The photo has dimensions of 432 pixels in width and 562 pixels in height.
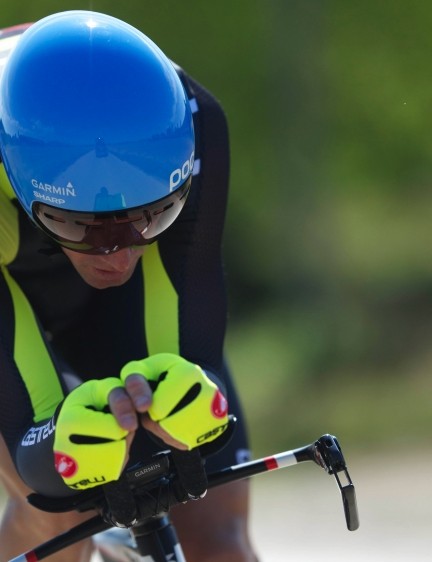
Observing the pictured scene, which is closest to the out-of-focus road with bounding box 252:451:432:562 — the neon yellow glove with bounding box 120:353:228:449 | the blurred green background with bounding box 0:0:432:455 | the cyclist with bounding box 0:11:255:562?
the blurred green background with bounding box 0:0:432:455

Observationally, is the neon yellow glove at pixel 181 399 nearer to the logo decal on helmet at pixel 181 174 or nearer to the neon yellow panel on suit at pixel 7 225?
the logo decal on helmet at pixel 181 174

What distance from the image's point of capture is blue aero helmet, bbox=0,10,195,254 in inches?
97.6

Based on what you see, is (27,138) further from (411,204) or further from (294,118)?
(411,204)

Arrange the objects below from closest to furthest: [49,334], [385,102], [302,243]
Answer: [49,334], [302,243], [385,102]

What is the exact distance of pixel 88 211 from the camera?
2523 millimetres

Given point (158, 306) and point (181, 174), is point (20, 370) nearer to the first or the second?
point (158, 306)

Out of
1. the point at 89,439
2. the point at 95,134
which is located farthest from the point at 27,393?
the point at 95,134

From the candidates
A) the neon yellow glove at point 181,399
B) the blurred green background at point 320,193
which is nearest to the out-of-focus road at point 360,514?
the blurred green background at point 320,193

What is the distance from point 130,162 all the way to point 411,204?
712cm

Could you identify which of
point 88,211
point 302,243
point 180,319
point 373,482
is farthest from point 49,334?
point 302,243

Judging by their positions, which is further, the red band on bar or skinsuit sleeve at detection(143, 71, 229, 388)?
skinsuit sleeve at detection(143, 71, 229, 388)

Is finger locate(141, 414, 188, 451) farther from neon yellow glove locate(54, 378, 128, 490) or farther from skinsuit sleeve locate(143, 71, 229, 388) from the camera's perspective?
skinsuit sleeve locate(143, 71, 229, 388)

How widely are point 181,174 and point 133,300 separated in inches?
26.8

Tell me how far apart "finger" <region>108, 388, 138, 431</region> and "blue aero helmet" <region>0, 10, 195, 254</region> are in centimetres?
41
